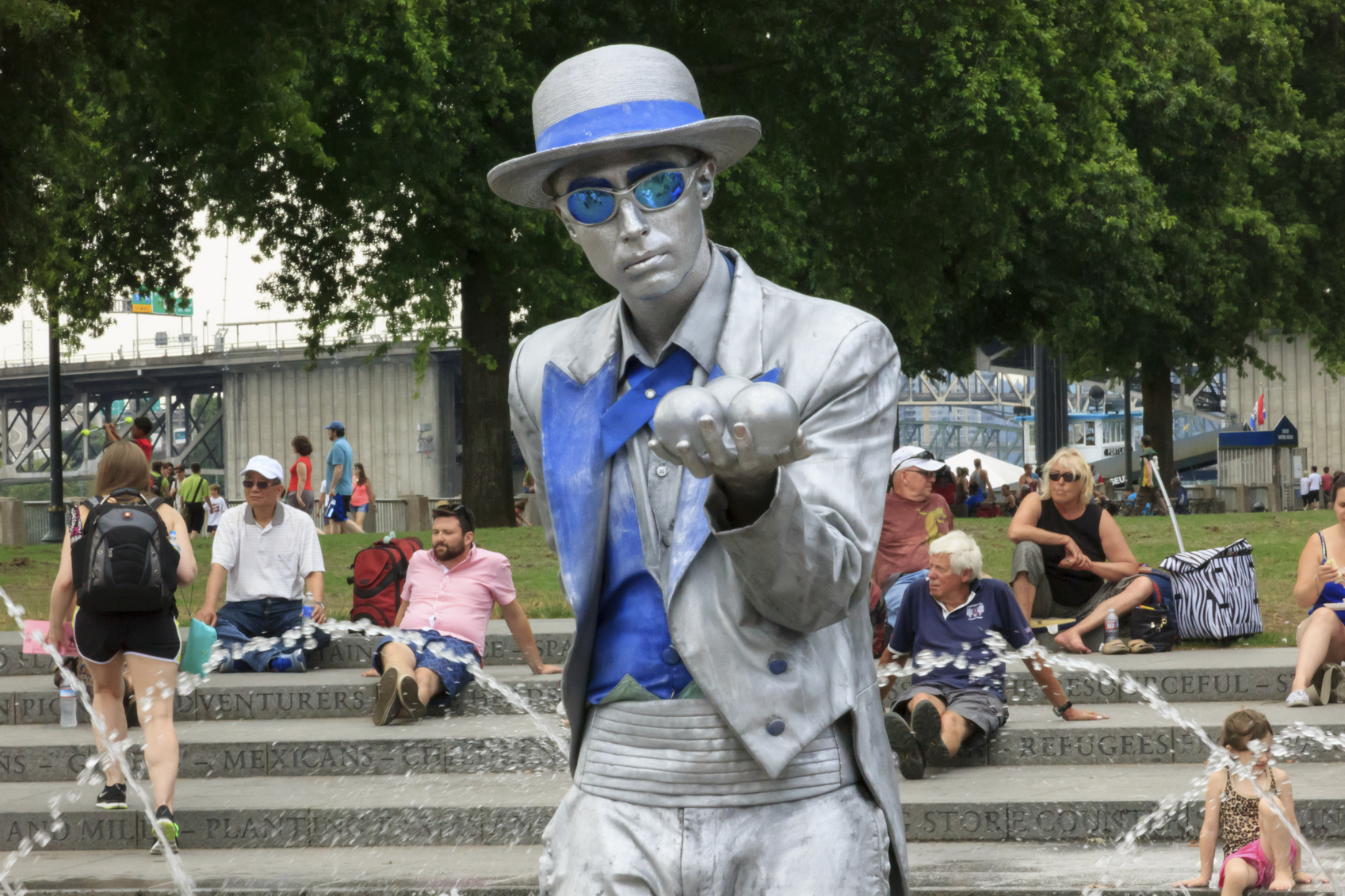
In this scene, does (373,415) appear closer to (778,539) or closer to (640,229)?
(640,229)

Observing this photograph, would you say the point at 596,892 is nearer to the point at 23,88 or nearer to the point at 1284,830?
the point at 1284,830

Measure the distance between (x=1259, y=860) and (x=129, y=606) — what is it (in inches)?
187

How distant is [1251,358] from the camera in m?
31.0

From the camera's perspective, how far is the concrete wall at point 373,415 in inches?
2965

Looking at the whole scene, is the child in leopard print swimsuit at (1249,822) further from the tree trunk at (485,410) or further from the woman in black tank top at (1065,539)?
the tree trunk at (485,410)

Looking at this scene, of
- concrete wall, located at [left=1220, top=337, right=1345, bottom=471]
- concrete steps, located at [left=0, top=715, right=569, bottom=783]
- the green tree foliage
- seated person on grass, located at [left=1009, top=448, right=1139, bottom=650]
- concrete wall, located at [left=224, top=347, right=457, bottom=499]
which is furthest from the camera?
concrete wall, located at [left=224, top=347, right=457, bottom=499]

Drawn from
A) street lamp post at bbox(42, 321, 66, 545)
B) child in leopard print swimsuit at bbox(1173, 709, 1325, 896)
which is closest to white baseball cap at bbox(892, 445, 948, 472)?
child in leopard print swimsuit at bbox(1173, 709, 1325, 896)

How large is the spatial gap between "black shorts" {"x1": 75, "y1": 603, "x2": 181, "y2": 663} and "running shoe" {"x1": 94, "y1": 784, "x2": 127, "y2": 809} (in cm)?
80

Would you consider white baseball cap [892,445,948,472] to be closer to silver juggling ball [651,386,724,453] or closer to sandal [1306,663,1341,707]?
sandal [1306,663,1341,707]

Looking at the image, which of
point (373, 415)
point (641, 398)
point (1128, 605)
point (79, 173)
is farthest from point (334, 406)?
point (641, 398)

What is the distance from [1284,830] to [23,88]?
41.2ft

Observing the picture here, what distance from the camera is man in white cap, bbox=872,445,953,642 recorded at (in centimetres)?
962

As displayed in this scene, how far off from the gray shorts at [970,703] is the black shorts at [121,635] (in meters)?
3.51

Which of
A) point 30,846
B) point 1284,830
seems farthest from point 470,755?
point 1284,830
